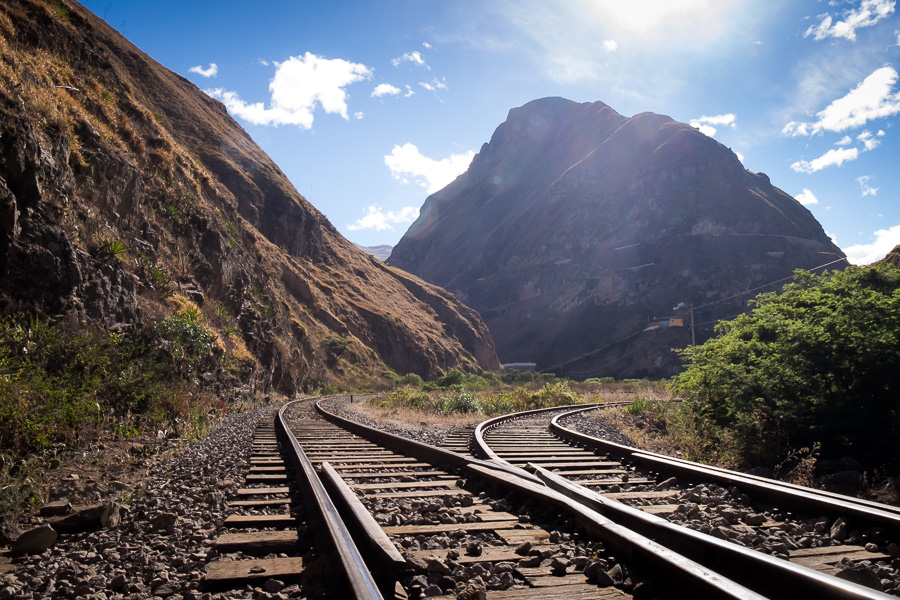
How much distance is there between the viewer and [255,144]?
65312 millimetres

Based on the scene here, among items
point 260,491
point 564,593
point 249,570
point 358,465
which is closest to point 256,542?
point 249,570

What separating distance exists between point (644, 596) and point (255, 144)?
7148 cm

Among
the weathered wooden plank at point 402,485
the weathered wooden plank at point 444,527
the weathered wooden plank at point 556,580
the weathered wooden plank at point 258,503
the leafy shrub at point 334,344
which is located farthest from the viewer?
the leafy shrub at point 334,344

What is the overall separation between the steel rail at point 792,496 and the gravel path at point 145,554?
341 cm

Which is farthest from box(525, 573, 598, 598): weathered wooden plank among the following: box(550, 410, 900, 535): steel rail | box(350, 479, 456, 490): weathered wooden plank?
box(350, 479, 456, 490): weathered wooden plank

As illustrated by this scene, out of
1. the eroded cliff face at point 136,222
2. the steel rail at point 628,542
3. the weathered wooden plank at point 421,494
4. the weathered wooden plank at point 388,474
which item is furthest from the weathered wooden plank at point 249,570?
the eroded cliff face at point 136,222

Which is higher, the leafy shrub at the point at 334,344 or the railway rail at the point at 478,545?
the leafy shrub at the point at 334,344

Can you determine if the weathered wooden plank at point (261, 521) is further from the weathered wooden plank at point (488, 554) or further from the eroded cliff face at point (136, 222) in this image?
the eroded cliff face at point (136, 222)

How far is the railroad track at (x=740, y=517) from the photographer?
2250mm

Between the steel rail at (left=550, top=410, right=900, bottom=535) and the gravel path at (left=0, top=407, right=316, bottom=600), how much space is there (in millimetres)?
3414

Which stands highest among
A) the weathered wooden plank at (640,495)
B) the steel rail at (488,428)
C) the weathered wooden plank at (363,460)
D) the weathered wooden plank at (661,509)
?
the weathered wooden plank at (661,509)

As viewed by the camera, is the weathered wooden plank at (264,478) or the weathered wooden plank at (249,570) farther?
the weathered wooden plank at (264,478)

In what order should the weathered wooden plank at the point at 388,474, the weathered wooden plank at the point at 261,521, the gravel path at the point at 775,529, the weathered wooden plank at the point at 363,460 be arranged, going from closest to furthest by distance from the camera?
the gravel path at the point at 775,529
the weathered wooden plank at the point at 261,521
the weathered wooden plank at the point at 388,474
the weathered wooden plank at the point at 363,460

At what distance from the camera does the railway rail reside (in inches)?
89.7
